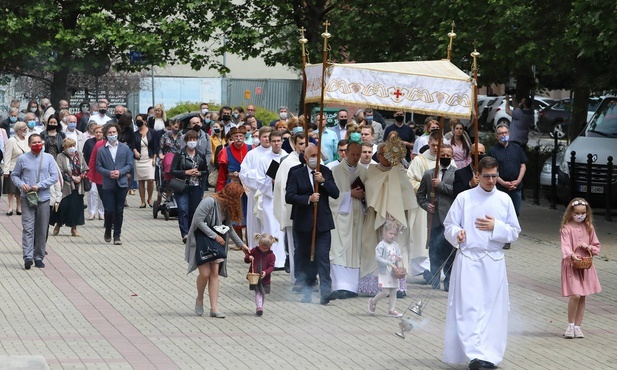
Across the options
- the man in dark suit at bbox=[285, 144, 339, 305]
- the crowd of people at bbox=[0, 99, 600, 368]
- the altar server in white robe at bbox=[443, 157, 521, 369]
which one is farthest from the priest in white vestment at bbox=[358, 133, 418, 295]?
the altar server in white robe at bbox=[443, 157, 521, 369]

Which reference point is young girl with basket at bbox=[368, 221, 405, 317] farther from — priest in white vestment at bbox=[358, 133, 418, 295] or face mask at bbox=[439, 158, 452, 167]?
face mask at bbox=[439, 158, 452, 167]

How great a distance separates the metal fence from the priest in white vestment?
1458 inches

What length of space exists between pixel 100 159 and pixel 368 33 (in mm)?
14054

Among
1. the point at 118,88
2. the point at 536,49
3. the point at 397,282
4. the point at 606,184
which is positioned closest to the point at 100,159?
the point at 397,282

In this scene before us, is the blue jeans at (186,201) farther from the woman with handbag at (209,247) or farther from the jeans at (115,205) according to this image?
the woman with handbag at (209,247)

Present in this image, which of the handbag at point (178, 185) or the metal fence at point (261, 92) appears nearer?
the handbag at point (178, 185)

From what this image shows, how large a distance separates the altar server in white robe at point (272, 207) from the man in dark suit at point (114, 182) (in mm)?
3013

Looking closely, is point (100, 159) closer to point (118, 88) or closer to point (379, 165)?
point (379, 165)

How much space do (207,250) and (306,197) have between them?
1.64 meters

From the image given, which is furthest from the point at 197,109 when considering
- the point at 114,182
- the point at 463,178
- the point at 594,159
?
the point at 463,178

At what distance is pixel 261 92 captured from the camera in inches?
2026

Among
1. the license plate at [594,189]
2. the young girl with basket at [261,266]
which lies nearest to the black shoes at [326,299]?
the young girl with basket at [261,266]

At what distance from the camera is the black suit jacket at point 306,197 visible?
1377 centimetres

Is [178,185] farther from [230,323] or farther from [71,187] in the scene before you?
[230,323]
